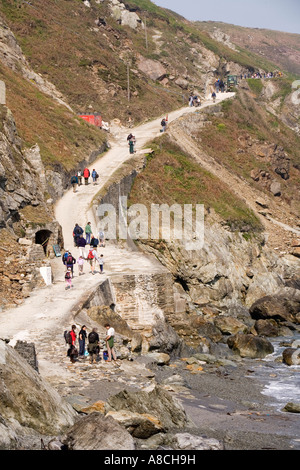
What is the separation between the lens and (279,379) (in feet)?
68.0

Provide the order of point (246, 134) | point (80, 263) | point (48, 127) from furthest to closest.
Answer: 1. point (246, 134)
2. point (48, 127)
3. point (80, 263)

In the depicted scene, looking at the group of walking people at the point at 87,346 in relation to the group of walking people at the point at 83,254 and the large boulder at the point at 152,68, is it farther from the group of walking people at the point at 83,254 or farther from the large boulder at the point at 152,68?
the large boulder at the point at 152,68

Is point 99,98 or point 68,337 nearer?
point 68,337

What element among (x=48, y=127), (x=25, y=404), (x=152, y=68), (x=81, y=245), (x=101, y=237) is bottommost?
(x=25, y=404)

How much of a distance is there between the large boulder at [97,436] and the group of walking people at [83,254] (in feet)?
43.4

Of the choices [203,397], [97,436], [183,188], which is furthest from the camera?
[183,188]

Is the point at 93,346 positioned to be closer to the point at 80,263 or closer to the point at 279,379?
the point at 279,379

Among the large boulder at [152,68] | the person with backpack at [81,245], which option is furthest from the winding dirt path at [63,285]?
the large boulder at [152,68]

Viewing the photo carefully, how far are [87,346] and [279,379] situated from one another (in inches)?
297

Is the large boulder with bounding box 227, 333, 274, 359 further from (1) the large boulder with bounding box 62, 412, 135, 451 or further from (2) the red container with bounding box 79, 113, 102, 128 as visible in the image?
(2) the red container with bounding box 79, 113, 102, 128

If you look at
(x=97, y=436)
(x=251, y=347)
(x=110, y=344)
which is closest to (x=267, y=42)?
(x=251, y=347)

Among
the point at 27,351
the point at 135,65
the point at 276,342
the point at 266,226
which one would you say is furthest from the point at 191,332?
the point at 135,65

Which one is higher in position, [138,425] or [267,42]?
[267,42]

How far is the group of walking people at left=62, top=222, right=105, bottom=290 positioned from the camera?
79.1 feet
